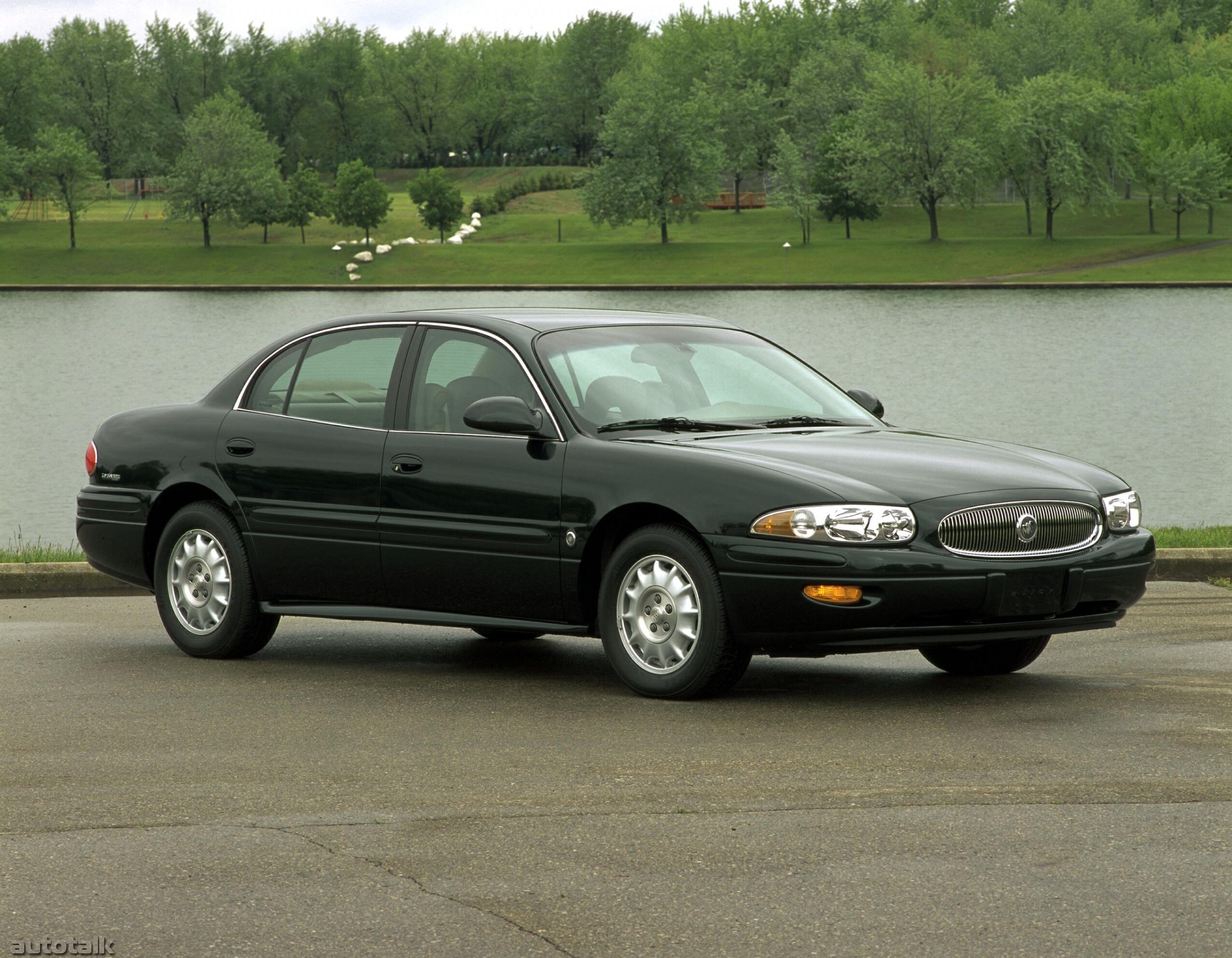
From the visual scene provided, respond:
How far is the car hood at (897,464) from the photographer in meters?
6.66

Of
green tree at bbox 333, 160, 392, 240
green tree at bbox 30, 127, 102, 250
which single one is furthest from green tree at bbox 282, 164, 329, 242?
green tree at bbox 30, 127, 102, 250

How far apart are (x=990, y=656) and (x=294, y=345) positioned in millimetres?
3598

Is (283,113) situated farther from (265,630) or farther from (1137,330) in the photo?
(265,630)

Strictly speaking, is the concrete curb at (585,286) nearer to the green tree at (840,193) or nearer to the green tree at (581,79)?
the green tree at (840,193)

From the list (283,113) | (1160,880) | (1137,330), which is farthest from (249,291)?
(1160,880)

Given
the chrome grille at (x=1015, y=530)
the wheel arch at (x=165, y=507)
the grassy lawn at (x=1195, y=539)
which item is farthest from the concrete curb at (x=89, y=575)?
the chrome grille at (x=1015, y=530)

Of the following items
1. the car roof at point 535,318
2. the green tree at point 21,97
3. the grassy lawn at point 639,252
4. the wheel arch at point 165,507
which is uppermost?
the green tree at point 21,97

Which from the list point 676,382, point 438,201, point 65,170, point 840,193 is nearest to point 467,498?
point 676,382

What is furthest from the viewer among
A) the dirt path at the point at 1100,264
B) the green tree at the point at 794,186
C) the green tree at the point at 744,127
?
the green tree at the point at 744,127

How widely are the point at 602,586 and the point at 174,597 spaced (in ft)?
8.56

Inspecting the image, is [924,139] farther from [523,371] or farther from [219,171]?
[523,371]

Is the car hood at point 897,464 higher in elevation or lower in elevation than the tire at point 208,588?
higher

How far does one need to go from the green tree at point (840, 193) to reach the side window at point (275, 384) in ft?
315

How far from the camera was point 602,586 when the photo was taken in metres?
7.00
